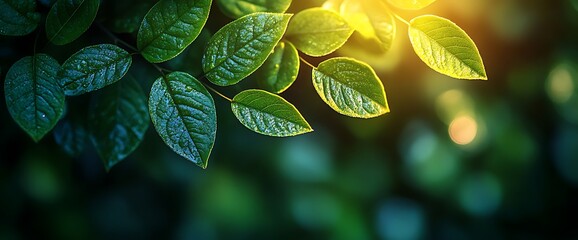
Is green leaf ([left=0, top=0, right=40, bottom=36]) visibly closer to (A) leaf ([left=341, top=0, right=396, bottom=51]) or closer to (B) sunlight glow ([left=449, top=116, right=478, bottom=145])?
(A) leaf ([left=341, top=0, right=396, bottom=51])

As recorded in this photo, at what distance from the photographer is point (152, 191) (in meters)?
0.99

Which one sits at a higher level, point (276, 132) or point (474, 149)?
point (276, 132)

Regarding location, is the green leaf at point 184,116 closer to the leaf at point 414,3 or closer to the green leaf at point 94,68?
the green leaf at point 94,68

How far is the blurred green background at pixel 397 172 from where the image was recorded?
3.16 feet

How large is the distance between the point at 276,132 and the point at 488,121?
604 mm

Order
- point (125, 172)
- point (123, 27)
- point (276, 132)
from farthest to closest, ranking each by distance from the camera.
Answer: point (125, 172) → point (123, 27) → point (276, 132)

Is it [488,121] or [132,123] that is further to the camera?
[488,121]

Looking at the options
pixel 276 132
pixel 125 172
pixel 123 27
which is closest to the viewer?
pixel 276 132

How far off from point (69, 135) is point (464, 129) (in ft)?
1.86

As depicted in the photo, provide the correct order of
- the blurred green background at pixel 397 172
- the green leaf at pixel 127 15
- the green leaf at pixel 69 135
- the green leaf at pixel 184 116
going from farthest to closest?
the blurred green background at pixel 397 172 < the green leaf at pixel 69 135 < the green leaf at pixel 127 15 < the green leaf at pixel 184 116

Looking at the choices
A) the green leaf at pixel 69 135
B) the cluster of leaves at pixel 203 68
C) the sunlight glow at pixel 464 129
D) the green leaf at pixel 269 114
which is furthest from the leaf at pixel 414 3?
the sunlight glow at pixel 464 129

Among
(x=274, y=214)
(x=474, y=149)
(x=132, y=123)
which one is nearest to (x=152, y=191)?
(x=274, y=214)

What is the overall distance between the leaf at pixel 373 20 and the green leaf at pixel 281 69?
56 mm

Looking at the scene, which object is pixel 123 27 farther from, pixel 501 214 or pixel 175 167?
pixel 501 214
